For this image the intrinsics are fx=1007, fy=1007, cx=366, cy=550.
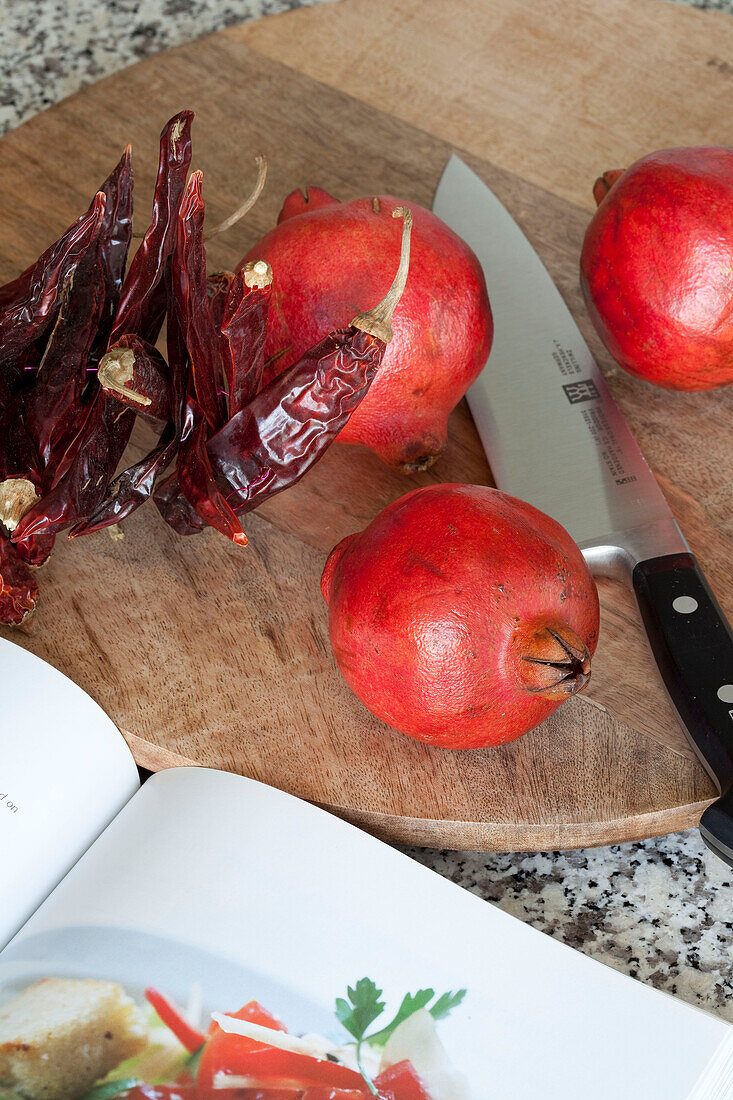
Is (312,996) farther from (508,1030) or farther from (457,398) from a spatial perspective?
(457,398)

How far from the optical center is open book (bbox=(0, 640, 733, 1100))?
59 centimetres

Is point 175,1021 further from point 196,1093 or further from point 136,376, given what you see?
point 136,376

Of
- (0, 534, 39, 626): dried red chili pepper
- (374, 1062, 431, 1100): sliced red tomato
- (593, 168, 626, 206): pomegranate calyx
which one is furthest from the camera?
(593, 168, 626, 206): pomegranate calyx

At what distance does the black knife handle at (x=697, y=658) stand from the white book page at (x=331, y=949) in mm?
132

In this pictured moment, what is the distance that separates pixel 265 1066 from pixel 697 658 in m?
0.38

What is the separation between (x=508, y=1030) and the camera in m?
0.60

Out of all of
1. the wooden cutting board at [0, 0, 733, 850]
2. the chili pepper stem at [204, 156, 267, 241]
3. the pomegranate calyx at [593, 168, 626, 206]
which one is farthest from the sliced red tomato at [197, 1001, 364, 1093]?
the pomegranate calyx at [593, 168, 626, 206]

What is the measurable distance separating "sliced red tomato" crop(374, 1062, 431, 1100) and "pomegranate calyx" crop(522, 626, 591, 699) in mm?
239

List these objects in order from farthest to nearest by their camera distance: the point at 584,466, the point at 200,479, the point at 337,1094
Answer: the point at 584,466 → the point at 200,479 → the point at 337,1094

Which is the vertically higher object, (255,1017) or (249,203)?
(249,203)

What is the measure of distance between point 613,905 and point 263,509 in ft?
1.32

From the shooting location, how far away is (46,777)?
2.24 ft

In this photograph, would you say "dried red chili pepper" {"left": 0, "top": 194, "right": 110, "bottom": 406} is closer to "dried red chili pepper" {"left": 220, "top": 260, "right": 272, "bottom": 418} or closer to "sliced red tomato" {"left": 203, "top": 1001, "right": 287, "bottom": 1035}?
"dried red chili pepper" {"left": 220, "top": 260, "right": 272, "bottom": 418}

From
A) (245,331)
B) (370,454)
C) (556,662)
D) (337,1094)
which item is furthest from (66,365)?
(337,1094)
